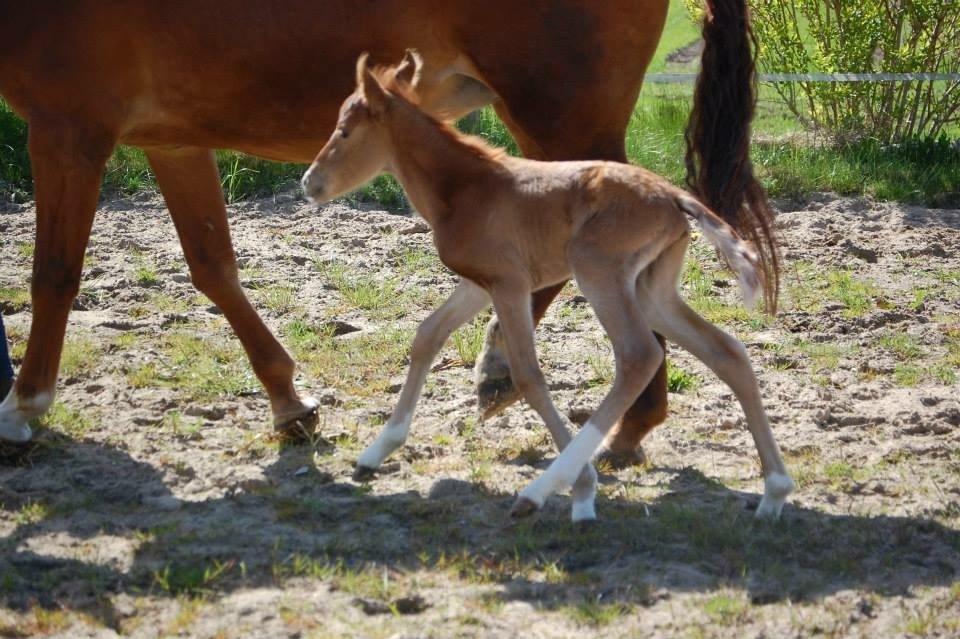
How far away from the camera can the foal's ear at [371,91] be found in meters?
4.22

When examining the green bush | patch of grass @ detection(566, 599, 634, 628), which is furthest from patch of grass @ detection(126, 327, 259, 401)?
the green bush

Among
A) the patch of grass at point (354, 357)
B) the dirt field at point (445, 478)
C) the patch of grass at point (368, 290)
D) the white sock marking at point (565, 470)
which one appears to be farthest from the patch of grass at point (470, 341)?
the white sock marking at point (565, 470)

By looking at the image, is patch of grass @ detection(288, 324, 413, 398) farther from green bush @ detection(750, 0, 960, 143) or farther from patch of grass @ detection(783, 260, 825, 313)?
green bush @ detection(750, 0, 960, 143)

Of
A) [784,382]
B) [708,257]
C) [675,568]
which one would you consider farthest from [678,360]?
[675,568]

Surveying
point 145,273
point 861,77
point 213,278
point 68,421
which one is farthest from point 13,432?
point 861,77

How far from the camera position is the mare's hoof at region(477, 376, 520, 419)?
484 cm

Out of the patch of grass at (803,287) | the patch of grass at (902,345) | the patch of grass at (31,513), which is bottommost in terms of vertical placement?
the patch of grass at (803,287)

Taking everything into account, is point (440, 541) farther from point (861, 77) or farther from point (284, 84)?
point (861, 77)

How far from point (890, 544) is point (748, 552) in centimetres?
43

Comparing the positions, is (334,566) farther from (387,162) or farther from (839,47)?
(839,47)

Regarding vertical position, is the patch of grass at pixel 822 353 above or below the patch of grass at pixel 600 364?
below

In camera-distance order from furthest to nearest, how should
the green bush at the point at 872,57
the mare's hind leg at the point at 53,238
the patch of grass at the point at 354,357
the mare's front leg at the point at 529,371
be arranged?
the green bush at the point at 872,57
the patch of grass at the point at 354,357
the mare's hind leg at the point at 53,238
the mare's front leg at the point at 529,371

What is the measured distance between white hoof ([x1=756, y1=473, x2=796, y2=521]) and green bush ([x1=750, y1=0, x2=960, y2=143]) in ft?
20.5

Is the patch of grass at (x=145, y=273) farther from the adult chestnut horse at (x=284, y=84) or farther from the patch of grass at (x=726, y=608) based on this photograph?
the patch of grass at (x=726, y=608)
